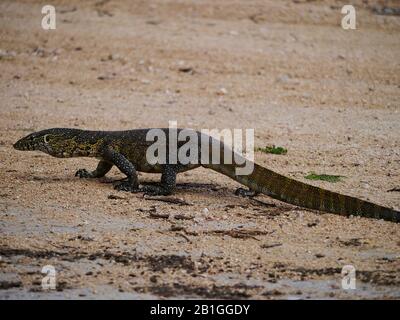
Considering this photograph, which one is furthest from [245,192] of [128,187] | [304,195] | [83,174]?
[83,174]

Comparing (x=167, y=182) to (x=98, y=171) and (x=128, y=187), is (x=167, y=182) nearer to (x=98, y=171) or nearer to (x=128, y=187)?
(x=128, y=187)

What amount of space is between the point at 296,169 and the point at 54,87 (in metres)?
5.05

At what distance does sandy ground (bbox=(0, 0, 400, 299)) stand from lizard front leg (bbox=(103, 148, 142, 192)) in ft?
0.64

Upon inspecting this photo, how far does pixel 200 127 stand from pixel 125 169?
9.19ft

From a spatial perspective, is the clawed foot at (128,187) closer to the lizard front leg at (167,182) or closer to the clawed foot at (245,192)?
the lizard front leg at (167,182)

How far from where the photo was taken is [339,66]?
13.1 meters

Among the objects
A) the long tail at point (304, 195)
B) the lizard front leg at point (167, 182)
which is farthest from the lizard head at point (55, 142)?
the long tail at point (304, 195)

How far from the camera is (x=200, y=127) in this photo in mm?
10586

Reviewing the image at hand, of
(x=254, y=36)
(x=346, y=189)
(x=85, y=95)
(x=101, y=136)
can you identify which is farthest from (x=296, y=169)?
A: (x=254, y=36)

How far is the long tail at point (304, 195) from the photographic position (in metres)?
6.94

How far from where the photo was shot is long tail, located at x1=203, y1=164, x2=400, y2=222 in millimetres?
6941

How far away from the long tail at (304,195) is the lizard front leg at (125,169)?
2.36 ft
